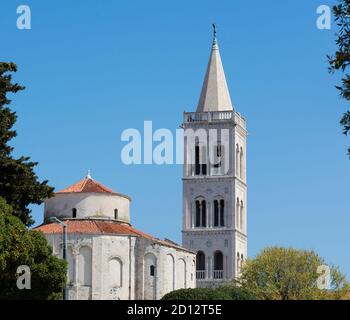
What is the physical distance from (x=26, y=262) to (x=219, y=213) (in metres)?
72.9

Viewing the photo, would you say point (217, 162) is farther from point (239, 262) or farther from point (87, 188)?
point (87, 188)

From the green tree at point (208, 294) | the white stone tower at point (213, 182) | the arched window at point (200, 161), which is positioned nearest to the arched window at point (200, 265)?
the white stone tower at point (213, 182)

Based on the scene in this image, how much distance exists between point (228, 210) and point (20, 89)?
67199 mm

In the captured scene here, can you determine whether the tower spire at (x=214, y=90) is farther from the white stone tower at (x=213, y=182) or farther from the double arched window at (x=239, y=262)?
the double arched window at (x=239, y=262)

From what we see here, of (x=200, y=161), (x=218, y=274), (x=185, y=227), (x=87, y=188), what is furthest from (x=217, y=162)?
(x=87, y=188)

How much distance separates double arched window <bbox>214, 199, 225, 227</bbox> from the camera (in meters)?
124

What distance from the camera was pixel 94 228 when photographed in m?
99.2

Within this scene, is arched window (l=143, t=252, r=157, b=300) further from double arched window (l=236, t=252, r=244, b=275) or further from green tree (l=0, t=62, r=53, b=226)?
green tree (l=0, t=62, r=53, b=226)

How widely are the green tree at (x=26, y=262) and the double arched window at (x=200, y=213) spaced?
6737 cm

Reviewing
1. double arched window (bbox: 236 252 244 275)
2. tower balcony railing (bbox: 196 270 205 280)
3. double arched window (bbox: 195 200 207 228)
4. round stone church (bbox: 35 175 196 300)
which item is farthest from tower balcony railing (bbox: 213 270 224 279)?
round stone church (bbox: 35 175 196 300)

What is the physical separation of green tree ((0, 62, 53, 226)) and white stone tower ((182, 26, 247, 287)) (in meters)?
65.4

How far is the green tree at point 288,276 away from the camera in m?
95.1

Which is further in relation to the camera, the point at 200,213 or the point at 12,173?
the point at 200,213
